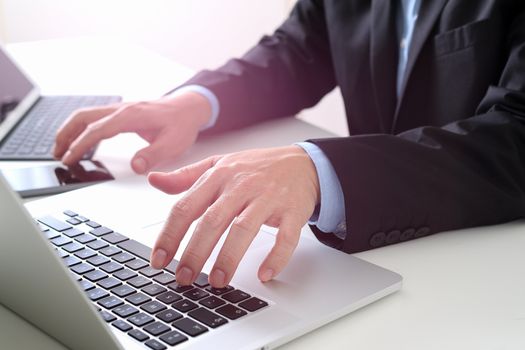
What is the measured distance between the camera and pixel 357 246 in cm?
83

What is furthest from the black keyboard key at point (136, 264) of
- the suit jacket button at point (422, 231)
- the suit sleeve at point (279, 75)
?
the suit sleeve at point (279, 75)

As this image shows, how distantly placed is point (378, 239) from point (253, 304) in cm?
22

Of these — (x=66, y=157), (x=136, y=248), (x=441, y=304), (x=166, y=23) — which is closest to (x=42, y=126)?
(x=66, y=157)

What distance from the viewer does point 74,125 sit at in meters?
1.16

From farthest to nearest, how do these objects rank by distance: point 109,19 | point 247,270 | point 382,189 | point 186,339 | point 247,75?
Result: point 109,19, point 247,75, point 382,189, point 247,270, point 186,339

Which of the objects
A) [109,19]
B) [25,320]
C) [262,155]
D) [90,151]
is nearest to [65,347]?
[25,320]

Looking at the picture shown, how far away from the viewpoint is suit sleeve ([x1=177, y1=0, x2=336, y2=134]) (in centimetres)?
132

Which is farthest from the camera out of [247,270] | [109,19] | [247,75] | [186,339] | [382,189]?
[109,19]

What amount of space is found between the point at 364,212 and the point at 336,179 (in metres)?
0.05

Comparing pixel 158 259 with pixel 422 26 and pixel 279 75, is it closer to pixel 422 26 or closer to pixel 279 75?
pixel 422 26

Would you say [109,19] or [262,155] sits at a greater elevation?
[262,155]

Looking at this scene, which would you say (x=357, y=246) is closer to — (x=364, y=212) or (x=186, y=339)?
(x=364, y=212)

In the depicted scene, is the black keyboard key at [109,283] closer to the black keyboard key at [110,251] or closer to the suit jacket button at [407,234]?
the black keyboard key at [110,251]

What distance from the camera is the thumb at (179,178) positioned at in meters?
0.87
